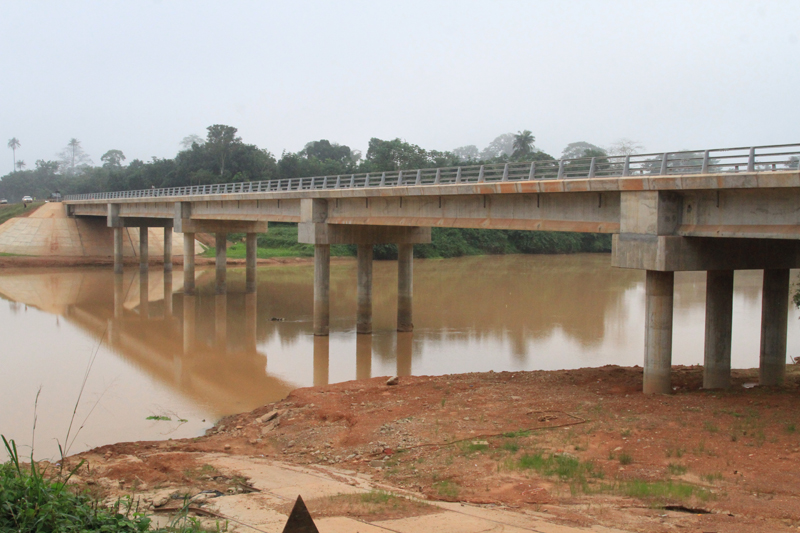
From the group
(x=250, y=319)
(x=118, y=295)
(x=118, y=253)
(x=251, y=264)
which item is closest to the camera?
(x=250, y=319)

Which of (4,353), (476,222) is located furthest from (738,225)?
(4,353)

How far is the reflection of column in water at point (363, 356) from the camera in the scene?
25.1 m

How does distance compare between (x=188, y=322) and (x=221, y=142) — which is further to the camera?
(x=221, y=142)

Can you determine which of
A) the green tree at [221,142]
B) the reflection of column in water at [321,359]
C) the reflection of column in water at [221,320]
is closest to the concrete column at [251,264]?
the reflection of column in water at [221,320]

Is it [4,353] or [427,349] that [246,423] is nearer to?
[427,349]

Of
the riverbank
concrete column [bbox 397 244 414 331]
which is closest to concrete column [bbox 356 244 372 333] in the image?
concrete column [bbox 397 244 414 331]

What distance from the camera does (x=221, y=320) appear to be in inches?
1478

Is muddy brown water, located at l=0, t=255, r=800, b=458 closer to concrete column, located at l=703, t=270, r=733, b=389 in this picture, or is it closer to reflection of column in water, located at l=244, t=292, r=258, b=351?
reflection of column in water, located at l=244, t=292, r=258, b=351

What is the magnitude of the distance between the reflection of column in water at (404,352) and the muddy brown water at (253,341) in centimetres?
11

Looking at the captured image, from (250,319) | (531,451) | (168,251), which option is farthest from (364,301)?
(168,251)

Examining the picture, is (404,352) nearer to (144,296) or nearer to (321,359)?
(321,359)

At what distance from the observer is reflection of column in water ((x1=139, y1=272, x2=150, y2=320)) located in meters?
40.6

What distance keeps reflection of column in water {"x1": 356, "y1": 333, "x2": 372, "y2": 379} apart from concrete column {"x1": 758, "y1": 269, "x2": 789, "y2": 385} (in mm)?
12309

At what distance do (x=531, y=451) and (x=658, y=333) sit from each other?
618 centimetres
